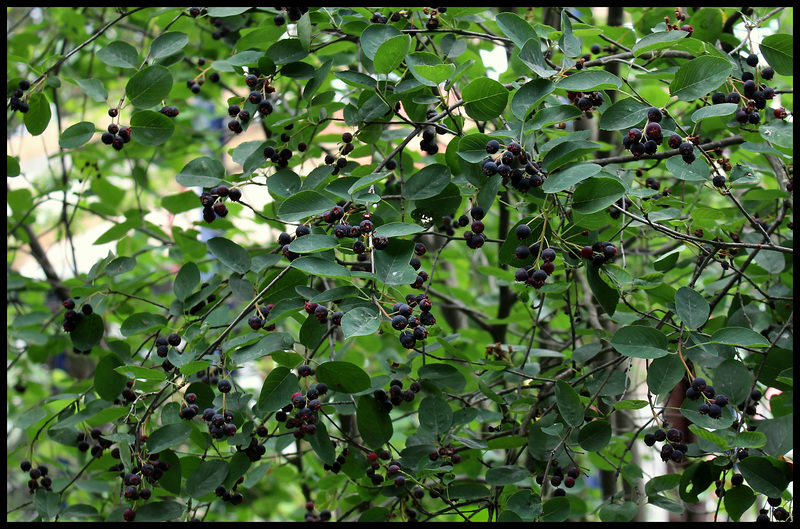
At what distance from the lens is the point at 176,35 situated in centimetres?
164

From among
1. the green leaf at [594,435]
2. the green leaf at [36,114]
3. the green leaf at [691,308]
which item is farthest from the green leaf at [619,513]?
the green leaf at [36,114]

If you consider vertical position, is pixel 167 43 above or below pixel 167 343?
above

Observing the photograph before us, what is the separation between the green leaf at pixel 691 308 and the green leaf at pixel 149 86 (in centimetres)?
129

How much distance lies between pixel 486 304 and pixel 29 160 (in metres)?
11.7

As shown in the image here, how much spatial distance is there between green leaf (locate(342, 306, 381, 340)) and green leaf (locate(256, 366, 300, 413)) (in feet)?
0.80

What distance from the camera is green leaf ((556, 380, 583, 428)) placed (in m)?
1.38

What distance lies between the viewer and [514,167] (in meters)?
1.31

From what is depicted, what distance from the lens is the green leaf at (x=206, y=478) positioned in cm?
148

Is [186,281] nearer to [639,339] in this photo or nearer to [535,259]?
[535,259]

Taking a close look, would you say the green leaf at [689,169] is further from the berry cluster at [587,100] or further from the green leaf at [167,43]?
the green leaf at [167,43]

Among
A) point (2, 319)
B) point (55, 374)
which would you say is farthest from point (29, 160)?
point (2, 319)

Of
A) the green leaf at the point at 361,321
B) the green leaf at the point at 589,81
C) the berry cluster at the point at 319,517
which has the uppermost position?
the green leaf at the point at 589,81

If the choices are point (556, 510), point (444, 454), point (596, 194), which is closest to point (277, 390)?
point (444, 454)

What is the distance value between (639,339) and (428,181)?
21.9 inches
